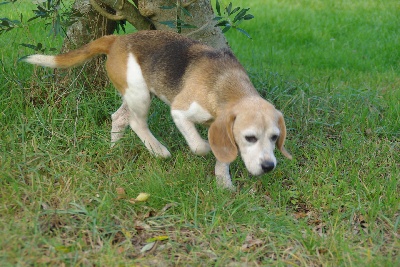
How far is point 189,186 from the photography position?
4.77 metres

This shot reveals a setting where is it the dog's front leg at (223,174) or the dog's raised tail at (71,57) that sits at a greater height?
the dog's raised tail at (71,57)

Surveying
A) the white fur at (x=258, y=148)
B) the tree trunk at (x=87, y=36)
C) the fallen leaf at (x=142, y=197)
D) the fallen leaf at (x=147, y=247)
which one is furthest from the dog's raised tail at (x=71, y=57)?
the fallen leaf at (x=147, y=247)

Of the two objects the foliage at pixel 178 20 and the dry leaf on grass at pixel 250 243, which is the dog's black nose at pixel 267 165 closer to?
the dry leaf on grass at pixel 250 243

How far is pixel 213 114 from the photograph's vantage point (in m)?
4.91

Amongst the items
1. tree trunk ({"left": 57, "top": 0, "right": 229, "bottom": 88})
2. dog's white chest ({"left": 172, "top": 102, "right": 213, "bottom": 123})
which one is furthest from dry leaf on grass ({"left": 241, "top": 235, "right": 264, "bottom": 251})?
tree trunk ({"left": 57, "top": 0, "right": 229, "bottom": 88})

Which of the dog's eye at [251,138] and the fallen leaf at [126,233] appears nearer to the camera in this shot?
the fallen leaf at [126,233]

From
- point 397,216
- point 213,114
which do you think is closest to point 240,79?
point 213,114

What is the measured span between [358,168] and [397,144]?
0.72m

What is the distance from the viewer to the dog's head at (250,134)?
14.4 ft

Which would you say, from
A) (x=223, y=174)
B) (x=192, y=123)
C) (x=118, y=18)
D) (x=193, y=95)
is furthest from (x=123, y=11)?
(x=223, y=174)

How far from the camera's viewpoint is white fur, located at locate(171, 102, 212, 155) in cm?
493

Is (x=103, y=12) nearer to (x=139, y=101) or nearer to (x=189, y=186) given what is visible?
(x=139, y=101)

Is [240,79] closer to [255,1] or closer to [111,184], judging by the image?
[111,184]

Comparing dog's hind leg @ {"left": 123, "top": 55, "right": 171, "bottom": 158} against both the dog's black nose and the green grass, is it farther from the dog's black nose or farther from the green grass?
the dog's black nose
